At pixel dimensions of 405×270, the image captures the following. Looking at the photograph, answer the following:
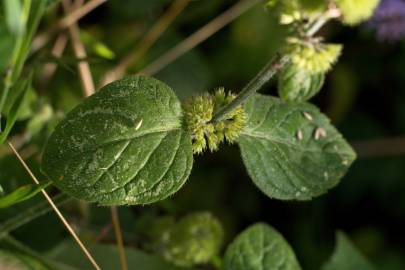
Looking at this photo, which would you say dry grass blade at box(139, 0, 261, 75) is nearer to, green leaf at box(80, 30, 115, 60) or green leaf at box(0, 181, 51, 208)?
green leaf at box(80, 30, 115, 60)

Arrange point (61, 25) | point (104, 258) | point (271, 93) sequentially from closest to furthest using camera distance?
point (104, 258)
point (61, 25)
point (271, 93)

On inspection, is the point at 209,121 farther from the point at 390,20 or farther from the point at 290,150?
the point at 390,20

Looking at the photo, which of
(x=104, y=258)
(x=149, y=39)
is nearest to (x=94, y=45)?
(x=149, y=39)

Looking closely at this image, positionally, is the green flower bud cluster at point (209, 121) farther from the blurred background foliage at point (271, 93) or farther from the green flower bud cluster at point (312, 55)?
the blurred background foliage at point (271, 93)

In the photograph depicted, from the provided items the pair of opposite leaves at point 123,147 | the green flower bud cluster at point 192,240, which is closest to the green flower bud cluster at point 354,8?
the pair of opposite leaves at point 123,147

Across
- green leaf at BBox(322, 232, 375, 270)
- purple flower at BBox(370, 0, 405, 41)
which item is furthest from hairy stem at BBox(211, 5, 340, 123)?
purple flower at BBox(370, 0, 405, 41)

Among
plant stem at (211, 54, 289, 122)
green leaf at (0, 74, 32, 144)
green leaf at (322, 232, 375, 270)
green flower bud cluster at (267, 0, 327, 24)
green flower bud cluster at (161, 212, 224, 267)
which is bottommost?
green leaf at (322, 232, 375, 270)
